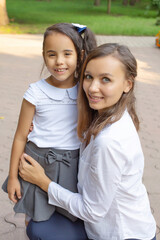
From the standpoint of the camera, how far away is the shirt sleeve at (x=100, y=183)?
155 cm

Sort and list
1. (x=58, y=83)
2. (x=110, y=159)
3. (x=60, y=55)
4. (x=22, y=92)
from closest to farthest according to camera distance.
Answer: (x=110, y=159) < (x=60, y=55) < (x=58, y=83) < (x=22, y=92)

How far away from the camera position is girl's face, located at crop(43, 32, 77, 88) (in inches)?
71.1

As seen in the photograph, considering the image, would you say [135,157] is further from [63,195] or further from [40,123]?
[40,123]

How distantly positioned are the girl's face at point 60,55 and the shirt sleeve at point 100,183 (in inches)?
18.3

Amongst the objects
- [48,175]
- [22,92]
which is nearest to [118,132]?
[48,175]

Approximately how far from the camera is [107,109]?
1.72m

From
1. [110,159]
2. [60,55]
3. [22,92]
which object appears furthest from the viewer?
[22,92]

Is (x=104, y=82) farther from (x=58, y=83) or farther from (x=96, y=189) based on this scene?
(x=96, y=189)

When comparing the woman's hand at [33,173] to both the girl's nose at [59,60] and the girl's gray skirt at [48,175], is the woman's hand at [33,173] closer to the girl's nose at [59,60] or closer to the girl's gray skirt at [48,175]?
the girl's gray skirt at [48,175]

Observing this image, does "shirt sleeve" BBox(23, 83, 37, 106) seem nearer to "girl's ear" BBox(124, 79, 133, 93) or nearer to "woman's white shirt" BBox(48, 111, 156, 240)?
"woman's white shirt" BBox(48, 111, 156, 240)

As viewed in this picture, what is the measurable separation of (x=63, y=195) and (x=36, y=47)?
916 cm

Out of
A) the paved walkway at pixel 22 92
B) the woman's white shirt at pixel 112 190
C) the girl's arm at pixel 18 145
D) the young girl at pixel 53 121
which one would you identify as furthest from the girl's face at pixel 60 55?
the paved walkway at pixel 22 92

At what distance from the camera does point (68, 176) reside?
74.7 inches

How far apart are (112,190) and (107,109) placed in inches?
15.2
